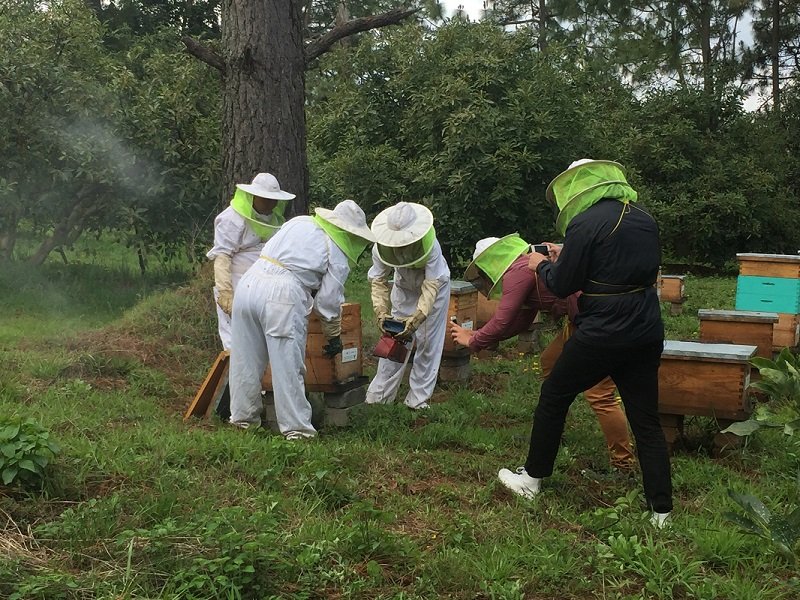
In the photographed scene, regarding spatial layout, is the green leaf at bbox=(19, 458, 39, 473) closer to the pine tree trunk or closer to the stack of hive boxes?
the stack of hive boxes

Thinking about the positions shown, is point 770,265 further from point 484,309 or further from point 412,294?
point 412,294

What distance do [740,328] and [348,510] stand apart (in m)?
3.37

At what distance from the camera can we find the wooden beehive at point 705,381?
422 cm

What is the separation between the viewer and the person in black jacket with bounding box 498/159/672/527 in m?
3.50

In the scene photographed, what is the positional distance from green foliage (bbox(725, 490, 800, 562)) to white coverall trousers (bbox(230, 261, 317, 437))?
2.35 meters

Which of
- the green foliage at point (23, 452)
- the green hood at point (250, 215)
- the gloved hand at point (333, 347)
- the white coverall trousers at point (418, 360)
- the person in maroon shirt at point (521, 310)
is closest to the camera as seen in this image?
the green foliage at point (23, 452)

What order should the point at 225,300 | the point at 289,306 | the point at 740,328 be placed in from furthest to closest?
the point at 740,328, the point at 225,300, the point at 289,306

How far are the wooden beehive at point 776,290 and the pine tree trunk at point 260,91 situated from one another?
3.92 m

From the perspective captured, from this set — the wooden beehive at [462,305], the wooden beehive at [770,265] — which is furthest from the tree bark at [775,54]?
the wooden beehive at [462,305]

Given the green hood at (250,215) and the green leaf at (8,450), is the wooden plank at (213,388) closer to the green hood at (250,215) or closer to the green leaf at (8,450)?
the green hood at (250,215)

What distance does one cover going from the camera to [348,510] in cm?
348

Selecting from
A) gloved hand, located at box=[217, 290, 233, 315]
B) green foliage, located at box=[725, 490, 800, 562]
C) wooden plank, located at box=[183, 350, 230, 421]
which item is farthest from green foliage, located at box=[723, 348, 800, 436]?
gloved hand, located at box=[217, 290, 233, 315]

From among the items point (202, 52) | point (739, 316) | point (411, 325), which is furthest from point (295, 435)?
point (202, 52)

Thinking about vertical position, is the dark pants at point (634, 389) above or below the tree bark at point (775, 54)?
below
